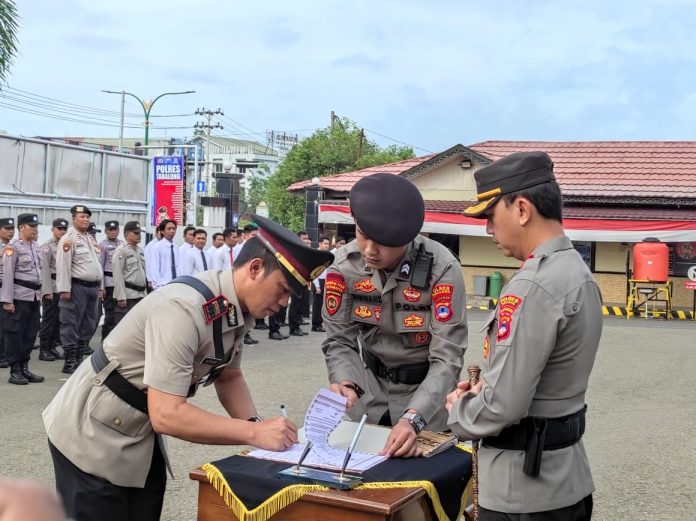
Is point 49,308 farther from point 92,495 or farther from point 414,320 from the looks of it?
point 92,495

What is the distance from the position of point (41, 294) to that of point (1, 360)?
38.8 inches

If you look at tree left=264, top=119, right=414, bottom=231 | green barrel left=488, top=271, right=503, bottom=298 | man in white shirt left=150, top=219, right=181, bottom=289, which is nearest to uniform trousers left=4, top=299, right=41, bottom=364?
man in white shirt left=150, top=219, right=181, bottom=289

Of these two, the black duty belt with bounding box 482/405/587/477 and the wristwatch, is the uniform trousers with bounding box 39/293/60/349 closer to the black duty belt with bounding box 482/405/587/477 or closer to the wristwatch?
the wristwatch

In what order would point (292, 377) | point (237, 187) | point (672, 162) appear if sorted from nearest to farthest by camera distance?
1. point (292, 377)
2. point (672, 162)
3. point (237, 187)

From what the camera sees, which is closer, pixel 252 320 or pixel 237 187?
pixel 252 320

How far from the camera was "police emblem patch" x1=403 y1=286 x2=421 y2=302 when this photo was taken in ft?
10.4

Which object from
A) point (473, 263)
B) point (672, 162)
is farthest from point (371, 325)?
point (672, 162)

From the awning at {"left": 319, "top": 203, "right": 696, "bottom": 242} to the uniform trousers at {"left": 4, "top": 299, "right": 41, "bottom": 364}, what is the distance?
11.1m

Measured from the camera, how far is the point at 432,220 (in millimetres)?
20812

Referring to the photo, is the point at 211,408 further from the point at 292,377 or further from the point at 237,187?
the point at 237,187

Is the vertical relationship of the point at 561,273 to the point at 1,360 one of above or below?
above

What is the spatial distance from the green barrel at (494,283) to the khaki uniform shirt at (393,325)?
18.0 metres

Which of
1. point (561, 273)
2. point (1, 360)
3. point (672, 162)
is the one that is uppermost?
point (672, 162)

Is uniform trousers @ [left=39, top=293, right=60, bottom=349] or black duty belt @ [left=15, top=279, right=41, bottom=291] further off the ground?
black duty belt @ [left=15, top=279, right=41, bottom=291]
